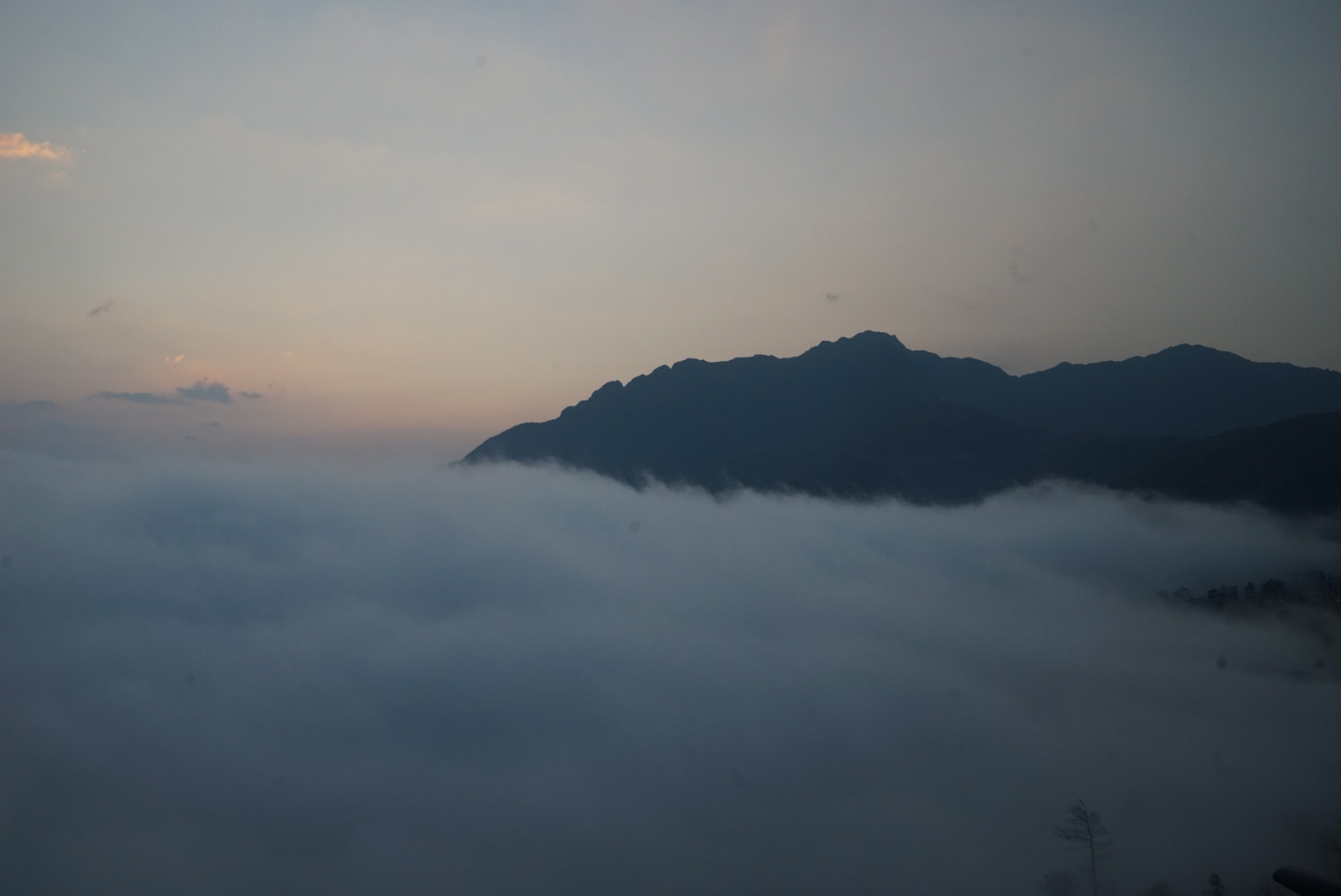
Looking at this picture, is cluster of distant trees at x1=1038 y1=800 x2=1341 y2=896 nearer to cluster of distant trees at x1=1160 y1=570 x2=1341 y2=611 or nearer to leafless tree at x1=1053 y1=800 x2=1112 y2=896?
leafless tree at x1=1053 y1=800 x2=1112 y2=896

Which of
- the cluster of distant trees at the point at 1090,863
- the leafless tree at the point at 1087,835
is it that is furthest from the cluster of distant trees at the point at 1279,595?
the leafless tree at the point at 1087,835

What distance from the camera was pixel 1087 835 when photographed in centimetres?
8894

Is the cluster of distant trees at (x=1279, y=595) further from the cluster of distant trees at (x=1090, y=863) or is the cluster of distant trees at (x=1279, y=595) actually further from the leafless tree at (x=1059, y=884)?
the leafless tree at (x=1059, y=884)

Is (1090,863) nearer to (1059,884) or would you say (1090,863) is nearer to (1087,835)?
(1087,835)

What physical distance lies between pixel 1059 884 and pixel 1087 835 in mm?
7804

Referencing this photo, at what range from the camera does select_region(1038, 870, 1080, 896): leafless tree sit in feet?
274

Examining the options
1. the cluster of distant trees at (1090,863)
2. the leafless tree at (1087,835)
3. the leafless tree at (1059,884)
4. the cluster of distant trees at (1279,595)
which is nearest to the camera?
the cluster of distant trees at (1090,863)

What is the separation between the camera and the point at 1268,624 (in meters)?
126

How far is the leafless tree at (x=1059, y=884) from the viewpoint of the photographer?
274 ft

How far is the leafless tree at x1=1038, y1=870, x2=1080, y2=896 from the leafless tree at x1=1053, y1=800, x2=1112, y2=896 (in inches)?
98.4

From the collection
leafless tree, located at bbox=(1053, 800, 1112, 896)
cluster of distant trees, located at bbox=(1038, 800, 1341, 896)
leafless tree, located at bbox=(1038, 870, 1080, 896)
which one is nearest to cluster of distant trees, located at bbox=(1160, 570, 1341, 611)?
cluster of distant trees, located at bbox=(1038, 800, 1341, 896)

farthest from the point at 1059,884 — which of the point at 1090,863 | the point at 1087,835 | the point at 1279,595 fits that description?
the point at 1279,595

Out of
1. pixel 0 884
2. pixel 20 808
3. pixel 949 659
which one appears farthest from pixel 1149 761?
pixel 20 808

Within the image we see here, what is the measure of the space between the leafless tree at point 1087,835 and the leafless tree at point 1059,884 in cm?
250
